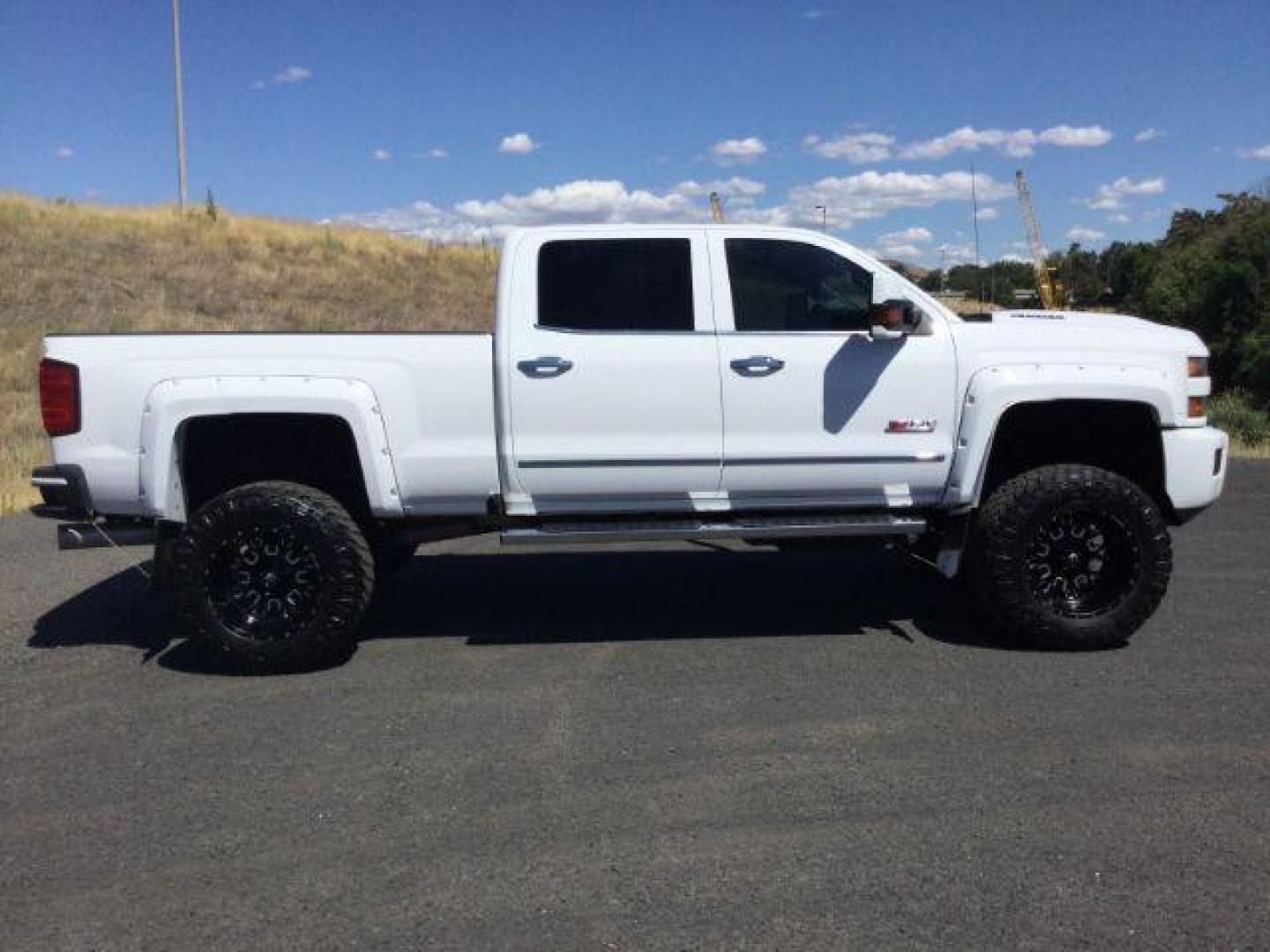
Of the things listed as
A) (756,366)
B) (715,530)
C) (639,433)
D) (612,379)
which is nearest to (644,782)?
(715,530)

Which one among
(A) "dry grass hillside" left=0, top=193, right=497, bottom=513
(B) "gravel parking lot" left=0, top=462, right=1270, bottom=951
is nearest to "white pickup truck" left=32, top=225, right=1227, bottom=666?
(B) "gravel parking lot" left=0, top=462, right=1270, bottom=951

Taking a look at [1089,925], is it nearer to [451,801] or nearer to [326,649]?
[451,801]

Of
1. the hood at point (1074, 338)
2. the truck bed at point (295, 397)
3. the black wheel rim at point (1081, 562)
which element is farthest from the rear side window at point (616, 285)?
the black wheel rim at point (1081, 562)

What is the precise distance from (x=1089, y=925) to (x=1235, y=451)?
13616 millimetres

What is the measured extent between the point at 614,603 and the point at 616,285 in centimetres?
207

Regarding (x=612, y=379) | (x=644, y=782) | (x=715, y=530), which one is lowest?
(x=644, y=782)

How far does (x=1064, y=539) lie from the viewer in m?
6.23

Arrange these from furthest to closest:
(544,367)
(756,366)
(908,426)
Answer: (908,426)
(756,366)
(544,367)

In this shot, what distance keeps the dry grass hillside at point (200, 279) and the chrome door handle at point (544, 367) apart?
12953mm

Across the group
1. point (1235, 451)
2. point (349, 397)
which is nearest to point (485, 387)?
point (349, 397)

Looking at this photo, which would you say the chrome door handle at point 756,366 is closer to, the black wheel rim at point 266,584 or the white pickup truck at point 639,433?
the white pickup truck at point 639,433

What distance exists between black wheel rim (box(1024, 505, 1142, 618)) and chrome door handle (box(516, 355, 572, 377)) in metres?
2.60

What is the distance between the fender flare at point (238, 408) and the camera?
572 cm

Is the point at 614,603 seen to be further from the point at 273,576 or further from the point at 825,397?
the point at 273,576
